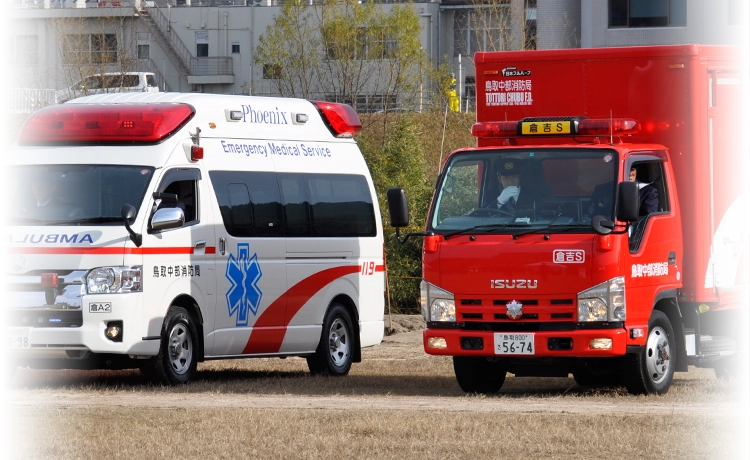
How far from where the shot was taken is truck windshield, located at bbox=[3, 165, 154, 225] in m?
14.1

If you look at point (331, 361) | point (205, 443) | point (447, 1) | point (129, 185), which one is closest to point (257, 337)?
point (331, 361)

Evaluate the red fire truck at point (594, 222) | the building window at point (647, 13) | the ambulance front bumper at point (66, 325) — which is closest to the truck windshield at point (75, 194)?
the ambulance front bumper at point (66, 325)

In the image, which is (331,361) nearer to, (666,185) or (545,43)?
(666,185)

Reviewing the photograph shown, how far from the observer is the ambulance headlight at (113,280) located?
13.7 meters

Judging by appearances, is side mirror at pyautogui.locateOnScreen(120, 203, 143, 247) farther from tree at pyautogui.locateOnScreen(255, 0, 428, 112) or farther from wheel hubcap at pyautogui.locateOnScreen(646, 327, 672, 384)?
tree at pyautogui.locateOnScreen(255, 0, 428, 112)

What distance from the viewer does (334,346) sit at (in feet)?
56.5

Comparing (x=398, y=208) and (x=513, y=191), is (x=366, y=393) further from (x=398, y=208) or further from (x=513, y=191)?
(x=513, y=191)

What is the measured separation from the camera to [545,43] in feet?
161

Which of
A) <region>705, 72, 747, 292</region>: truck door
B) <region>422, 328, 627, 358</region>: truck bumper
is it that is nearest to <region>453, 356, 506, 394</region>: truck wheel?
<region>422, 328, 627, 358</region>: truck bumper

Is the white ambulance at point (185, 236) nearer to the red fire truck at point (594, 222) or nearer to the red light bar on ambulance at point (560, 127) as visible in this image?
the red fire truck at point (594, 222)

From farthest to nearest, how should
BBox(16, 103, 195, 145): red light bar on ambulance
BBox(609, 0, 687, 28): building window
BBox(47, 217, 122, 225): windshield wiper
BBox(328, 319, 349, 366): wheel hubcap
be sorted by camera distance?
BBox(609, 0, 687, 28): building window
BBox(328, 319, 349, 366): wheel hubcap
BBox(16, 103, 195, 145): red light bar on ambulance
BBox(47, 217, 122, 225): windshield wiper

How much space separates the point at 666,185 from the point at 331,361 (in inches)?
206

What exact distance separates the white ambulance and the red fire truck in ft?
8.57

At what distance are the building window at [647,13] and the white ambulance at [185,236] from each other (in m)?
31.0
